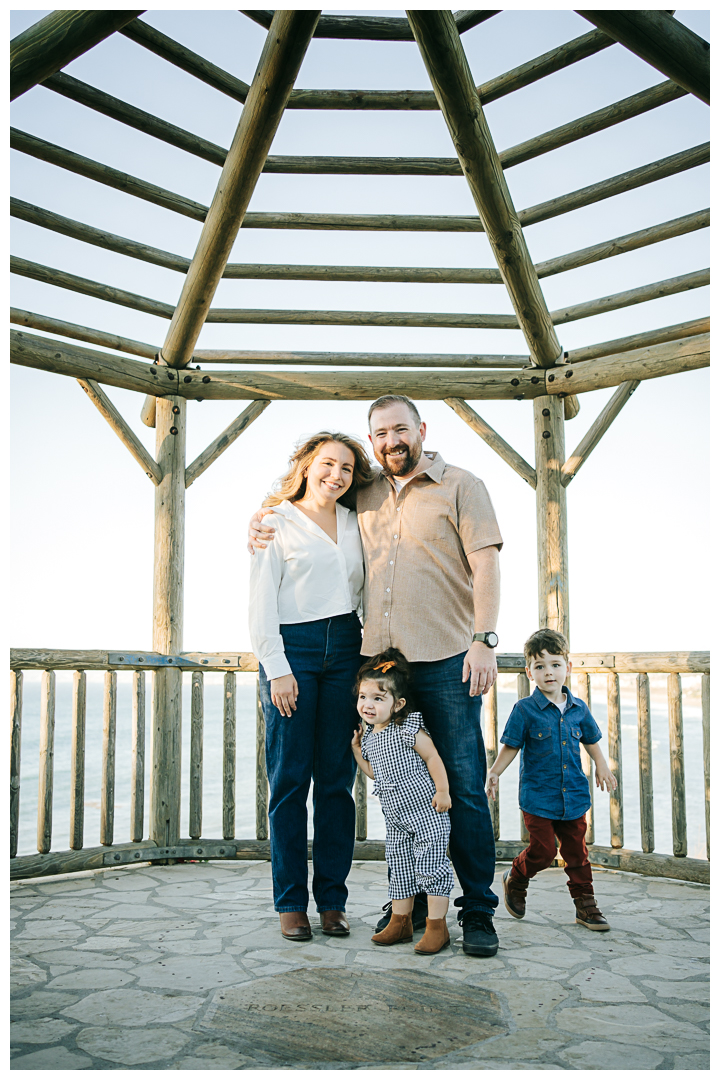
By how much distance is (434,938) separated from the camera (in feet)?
8.11

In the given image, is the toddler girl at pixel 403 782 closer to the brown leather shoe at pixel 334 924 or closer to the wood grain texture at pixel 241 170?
the brown leather shoe at pixel 334 924

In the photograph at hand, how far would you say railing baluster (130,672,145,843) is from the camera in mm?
3928

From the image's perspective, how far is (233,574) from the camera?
30406 millimetres

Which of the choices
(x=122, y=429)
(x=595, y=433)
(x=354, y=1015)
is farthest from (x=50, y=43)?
(x=595, y=433)

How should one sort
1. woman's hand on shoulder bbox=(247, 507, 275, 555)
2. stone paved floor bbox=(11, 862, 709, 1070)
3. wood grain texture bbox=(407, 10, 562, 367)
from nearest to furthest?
stone paved floor bbox=(11, 862, 709, 1070)
woman's hand on shoulder bbox=(247, 507, 275, 555)
wood grain texture bbox=(407, 10, 562, 367)

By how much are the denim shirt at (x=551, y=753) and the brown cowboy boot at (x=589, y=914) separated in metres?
0.27

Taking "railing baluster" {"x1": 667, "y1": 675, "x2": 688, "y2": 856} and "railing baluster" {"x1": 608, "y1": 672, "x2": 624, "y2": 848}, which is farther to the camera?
"railing baluster" {"x1": 608, "y1": 672, "x2": 624, "y2": 848}

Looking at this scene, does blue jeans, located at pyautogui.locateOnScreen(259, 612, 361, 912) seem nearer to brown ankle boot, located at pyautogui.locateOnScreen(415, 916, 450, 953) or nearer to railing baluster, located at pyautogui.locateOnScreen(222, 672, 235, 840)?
brown ankle boot, located at pyautogui.locateOnScreen(415, 916, 450, 953)

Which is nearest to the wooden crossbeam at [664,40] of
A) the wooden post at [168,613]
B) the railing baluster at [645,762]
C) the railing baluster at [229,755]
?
the railing baluster at [645,762]

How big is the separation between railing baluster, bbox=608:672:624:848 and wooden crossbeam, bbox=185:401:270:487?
2.39 metres

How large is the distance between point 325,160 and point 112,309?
226cm

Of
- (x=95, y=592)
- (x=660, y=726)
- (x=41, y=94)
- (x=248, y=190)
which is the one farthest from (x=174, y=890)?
(x=95, y=592)

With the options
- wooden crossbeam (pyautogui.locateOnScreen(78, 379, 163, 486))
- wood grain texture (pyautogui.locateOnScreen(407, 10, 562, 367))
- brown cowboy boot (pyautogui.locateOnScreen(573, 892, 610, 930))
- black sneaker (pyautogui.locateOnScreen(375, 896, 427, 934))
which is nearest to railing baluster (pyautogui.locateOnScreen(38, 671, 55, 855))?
wooden crossbeam (pyautogui.locateOnScreen(78, 379, 163, 486))
